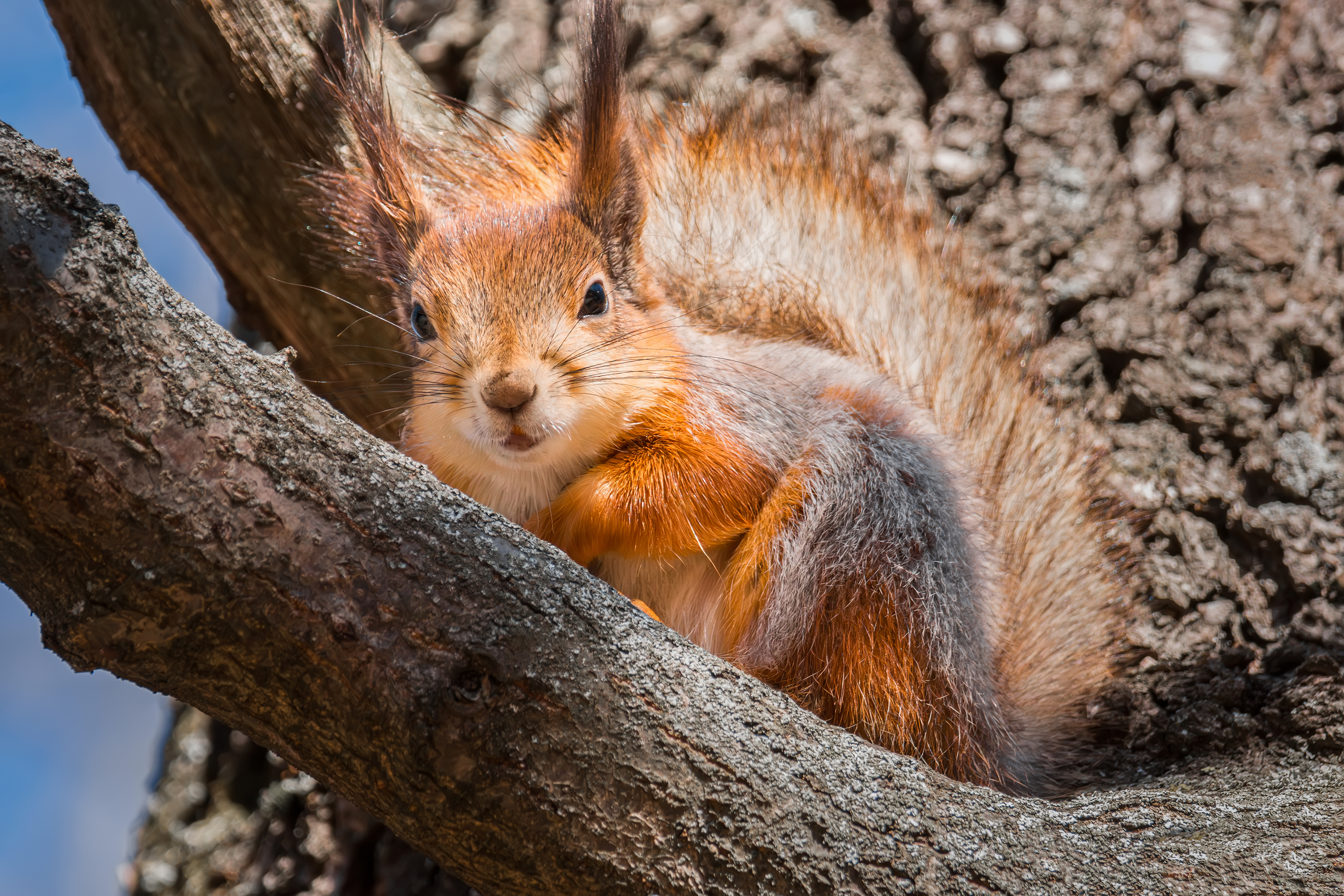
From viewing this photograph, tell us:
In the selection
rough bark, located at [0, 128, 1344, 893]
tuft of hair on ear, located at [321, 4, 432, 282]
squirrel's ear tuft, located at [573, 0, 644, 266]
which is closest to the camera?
rough bark, located at [0, 128, 1344, 893]

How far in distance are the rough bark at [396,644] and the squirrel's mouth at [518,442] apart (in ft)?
1.62

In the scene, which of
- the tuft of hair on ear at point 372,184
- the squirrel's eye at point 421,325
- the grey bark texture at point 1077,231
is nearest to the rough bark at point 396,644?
the grey bark texture at point 1077,231

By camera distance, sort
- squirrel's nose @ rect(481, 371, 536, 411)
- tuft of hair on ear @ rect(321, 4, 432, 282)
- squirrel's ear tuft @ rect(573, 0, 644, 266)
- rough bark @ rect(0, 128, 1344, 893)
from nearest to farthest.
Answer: rough bark @ rect(0, 128, 1344, 893) → squirrel's nose @ rect(481, 371, 536, 411) → squirrel's ear tuft @ rect(573, 0, 644, 266) → tuft of hair on ear @ rect(321, 4, 432, 282)

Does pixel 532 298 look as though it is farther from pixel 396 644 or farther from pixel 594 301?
pixel 396 644

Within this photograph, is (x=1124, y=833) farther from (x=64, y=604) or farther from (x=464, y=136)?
(x=464, y=136)

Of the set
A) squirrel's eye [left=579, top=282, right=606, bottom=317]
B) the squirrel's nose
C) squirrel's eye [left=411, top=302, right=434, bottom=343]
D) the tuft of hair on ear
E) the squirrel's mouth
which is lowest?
the squirrel's mouth

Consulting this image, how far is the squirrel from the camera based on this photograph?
1799mm

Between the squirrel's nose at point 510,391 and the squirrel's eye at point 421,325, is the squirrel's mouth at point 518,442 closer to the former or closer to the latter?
the squirrel's nose at point 510,391

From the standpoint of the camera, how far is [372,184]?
2084mm

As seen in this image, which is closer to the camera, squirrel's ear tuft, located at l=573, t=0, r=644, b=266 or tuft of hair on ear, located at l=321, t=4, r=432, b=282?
squirrel's ear tuft, located at l=573, t=0, r=644, b=266

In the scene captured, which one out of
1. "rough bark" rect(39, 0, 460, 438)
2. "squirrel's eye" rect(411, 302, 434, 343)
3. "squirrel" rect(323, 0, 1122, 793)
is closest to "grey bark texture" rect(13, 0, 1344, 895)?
"rough bark" rect(39, 0, 460, 438)

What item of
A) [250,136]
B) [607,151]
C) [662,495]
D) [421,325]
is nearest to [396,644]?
[662,495]

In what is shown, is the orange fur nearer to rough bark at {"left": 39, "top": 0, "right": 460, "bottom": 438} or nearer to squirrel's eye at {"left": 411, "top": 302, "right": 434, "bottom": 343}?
squirrel's eye at {"left": 411, "top": 302, "right": 434, "bottom": 343}

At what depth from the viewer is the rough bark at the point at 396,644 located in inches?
39.3
